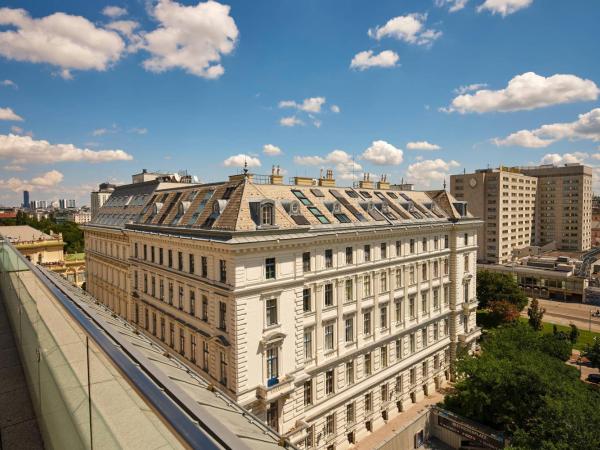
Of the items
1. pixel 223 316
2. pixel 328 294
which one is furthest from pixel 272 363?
pixel 328 294

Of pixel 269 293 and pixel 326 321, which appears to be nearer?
pixel 269 293

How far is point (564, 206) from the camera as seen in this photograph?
429 ft

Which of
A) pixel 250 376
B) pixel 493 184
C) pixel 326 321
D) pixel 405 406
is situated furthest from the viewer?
pixel 493 184

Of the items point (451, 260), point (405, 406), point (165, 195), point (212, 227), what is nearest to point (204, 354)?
point (212, 227)

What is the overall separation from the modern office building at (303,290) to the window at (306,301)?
Answer: 0.12m

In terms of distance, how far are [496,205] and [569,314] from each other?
42599 mm

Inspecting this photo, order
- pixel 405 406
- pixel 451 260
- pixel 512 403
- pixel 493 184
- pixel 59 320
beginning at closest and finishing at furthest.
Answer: pixel 59 320 < pixel 512 403 < pixel 405 406 < pixel 451 260 < pixel 493 184

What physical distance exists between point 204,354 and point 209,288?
5526mm

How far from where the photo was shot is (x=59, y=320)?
6219mm

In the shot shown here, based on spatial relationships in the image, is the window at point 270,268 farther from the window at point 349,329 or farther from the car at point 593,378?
the car at point 593,378

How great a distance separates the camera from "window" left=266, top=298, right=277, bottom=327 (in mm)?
28578

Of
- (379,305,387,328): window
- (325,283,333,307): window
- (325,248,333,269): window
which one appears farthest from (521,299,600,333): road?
(325,248,333,269): window

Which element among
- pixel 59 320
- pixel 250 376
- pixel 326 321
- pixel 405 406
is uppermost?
pixel 59 320

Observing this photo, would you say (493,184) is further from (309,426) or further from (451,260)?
(309,426)
